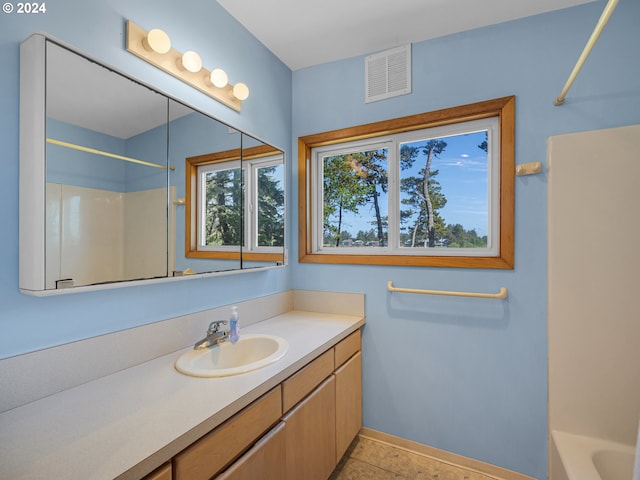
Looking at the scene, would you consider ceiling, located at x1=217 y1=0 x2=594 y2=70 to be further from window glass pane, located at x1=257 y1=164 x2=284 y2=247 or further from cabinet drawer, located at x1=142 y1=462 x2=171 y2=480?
cabinet drawer, located at x1=142 y1=462 x2=171 y2=480

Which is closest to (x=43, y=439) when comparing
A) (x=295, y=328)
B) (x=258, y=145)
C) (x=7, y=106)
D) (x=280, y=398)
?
(x=280, y=398)

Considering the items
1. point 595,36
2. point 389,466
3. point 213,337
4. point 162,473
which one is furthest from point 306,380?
point 595,36

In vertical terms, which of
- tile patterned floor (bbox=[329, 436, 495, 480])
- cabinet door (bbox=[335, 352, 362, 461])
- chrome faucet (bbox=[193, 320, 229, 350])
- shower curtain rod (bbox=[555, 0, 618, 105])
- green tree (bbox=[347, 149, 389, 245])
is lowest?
tile patterned floor (bbox=[329, 436, 495, 480])

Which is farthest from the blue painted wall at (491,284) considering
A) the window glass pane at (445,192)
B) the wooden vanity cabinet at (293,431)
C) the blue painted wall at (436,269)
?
the wooden vanity cabinet at (293,431)

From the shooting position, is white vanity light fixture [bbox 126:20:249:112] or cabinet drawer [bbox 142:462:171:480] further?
white vanity light fixture [bbox 126:20:249:112]

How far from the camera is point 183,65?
1390 millimetres

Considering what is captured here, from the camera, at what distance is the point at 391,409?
1963 mm

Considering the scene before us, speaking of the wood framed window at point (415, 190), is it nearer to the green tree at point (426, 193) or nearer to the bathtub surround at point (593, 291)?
the green tree at point (426, 193)

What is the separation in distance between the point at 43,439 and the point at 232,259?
102 cm

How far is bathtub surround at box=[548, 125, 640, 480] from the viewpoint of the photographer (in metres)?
1.33

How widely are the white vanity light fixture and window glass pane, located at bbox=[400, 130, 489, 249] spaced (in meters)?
1.11

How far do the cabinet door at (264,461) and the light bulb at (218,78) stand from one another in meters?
1.58

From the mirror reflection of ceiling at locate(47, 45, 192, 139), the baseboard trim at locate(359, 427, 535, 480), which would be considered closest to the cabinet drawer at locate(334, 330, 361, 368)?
the baseboard trim at locate(359, 427, 535, 480)

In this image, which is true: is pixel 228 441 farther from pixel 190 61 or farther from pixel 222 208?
pixel 190 61
